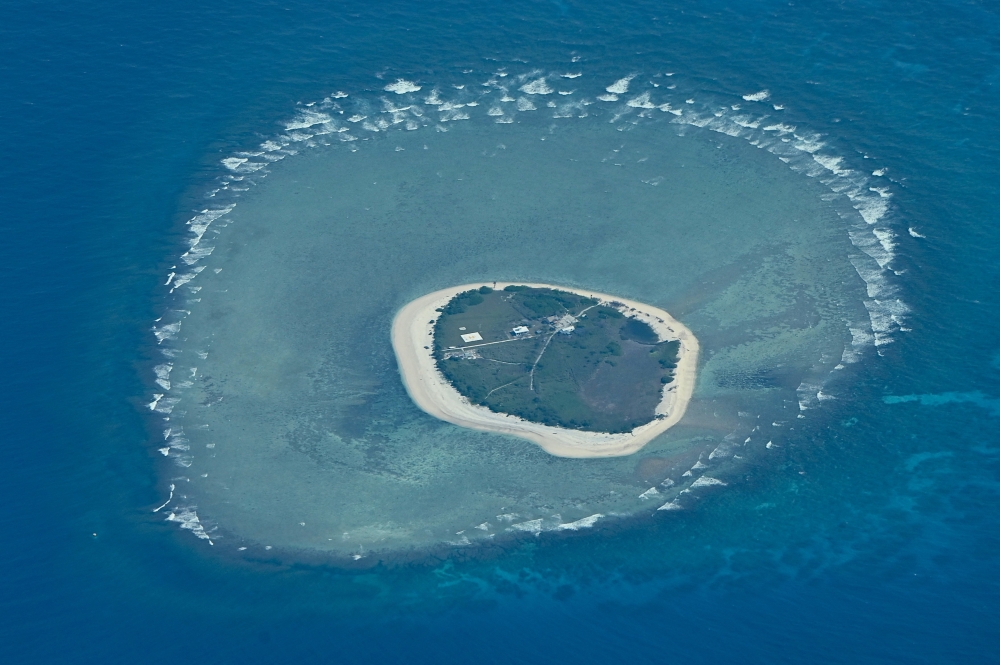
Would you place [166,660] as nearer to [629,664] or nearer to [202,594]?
[202,594]

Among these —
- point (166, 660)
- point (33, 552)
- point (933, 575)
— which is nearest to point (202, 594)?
point (166, 660)

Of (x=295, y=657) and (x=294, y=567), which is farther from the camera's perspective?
(x=294, y=567)

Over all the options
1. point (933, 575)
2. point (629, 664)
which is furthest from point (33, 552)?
point (933, 575)

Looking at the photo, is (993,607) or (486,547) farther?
(486,547)

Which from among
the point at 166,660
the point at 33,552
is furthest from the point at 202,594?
the point at 33,552

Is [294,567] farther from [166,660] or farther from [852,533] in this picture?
[852,533]

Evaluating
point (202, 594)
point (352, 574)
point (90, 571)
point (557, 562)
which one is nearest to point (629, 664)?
point (557, 562)

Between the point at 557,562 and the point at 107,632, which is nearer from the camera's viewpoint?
the point at 107,632

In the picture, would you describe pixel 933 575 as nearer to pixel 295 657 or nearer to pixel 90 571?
pixel 295 657
